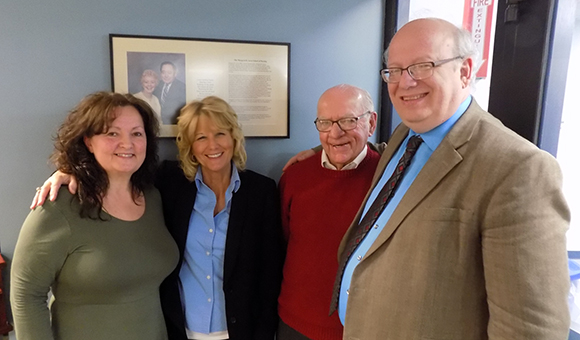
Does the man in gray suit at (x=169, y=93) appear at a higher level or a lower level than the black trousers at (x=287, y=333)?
higher

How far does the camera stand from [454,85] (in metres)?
1.01

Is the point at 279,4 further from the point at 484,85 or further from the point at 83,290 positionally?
the point at 83,290

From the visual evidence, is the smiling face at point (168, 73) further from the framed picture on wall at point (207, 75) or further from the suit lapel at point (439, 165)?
the suit lapel at point (439, 165)

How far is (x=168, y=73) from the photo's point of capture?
1.85 metres

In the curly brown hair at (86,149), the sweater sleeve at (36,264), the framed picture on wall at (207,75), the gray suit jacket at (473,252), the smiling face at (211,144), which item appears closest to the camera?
the gray suit jacket at (473,252)

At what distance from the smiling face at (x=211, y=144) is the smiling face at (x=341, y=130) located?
446 mm

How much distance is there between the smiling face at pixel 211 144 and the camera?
1.60 m

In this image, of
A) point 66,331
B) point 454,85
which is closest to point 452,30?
point 454,85

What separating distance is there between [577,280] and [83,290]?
1889mm

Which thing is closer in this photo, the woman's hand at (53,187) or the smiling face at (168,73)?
the woman's hand at (53,187)

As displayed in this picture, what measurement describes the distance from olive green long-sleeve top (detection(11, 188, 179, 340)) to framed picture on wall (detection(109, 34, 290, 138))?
70cm

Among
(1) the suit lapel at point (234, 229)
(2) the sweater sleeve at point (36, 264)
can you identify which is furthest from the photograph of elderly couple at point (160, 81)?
(2) the sweater sleeve at point (36, 264)

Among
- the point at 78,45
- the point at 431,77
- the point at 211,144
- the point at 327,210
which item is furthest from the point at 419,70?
the point at 78,45

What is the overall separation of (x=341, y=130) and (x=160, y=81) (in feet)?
3.23
